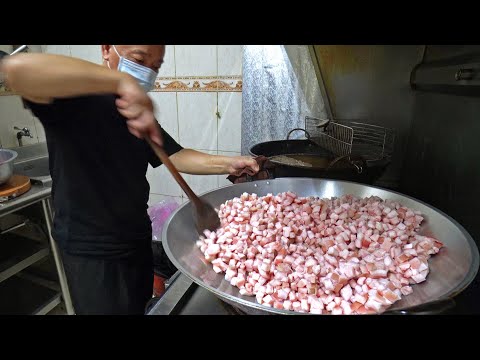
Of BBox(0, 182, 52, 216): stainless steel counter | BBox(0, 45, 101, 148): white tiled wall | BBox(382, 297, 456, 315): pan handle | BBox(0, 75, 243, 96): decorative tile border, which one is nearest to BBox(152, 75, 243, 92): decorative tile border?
BBox(0, 75, 243, 96): decorative tile border

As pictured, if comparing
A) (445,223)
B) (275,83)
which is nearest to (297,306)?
(445,223)

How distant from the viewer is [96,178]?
2.72 feet

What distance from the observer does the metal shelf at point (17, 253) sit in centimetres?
136

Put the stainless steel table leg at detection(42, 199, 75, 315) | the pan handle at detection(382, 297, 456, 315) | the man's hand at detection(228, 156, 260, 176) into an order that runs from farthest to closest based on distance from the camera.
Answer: the stainless steel table leg at detection(42, 199, 75, 315)
the man's hand at detection(228, 156, 260, 176)
the pan handle at detection(382, 297, 456, 315)

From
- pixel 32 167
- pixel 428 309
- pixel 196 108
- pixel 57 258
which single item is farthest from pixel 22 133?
pixel 428 309

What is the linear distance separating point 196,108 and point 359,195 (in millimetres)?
1319

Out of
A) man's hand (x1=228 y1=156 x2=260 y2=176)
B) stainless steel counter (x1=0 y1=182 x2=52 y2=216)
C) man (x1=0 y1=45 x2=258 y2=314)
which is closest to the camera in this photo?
man (x1=0 y1=45 x2=258 y2=314)

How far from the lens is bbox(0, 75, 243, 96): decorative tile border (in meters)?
1.77

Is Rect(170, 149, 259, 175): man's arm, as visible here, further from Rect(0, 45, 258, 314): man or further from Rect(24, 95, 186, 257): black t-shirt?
Rect(24, 95, 186, 257): black t-shirt

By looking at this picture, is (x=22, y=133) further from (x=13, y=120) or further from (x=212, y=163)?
(x=212, y=163)

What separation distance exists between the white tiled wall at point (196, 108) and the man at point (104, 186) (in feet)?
2.82

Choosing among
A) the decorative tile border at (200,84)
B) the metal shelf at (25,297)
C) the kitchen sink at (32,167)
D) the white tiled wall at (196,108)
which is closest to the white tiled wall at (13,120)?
the white tiled wall at (196,108)

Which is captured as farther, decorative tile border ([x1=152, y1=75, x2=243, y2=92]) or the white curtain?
decorative tile border ([x1=152, y1=75, x2=243, y2=92])

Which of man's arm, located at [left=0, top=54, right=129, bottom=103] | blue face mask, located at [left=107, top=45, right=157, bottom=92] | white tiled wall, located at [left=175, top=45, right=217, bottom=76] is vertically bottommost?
man's arm, located at [left=0, top=54, right=129, bottom=103]
